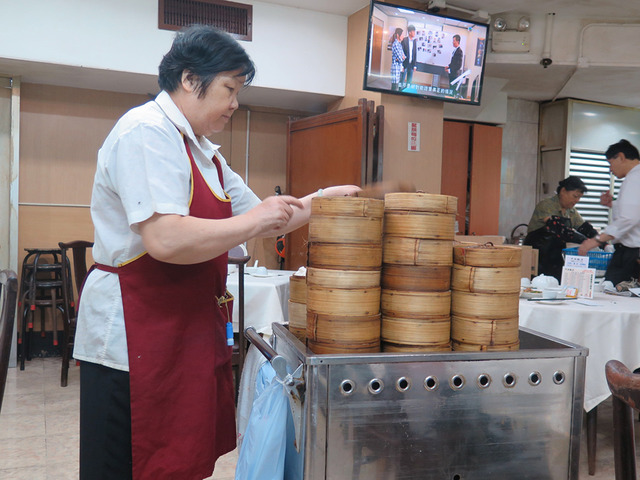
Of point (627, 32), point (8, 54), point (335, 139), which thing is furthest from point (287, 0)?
point (627, 32)

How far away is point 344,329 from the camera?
1.40 meters

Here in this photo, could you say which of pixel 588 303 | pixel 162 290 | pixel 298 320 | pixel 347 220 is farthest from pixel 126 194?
pixel 588 303

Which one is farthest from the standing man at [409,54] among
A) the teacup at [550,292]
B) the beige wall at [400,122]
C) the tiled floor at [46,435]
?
the tiled floor at [46,435]

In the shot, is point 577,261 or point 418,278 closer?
point 418,278

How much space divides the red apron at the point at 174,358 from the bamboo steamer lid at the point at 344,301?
1.01 feet

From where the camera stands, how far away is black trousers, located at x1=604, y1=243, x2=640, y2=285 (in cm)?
417

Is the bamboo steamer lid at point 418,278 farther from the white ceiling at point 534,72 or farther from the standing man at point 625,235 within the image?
the white ceiling at point 534,72

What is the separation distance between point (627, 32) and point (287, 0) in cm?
354

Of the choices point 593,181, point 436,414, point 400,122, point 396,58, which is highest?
point 396,58

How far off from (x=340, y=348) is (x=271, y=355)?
0.22 m

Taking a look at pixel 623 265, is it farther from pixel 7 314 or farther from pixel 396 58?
pixel 7 314

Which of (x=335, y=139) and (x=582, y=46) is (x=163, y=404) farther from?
(x=582, y=46)

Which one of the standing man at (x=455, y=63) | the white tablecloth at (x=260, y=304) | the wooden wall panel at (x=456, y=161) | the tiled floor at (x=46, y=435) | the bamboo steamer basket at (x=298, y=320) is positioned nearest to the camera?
the bamboo steamer basket at (x=298, y=320)

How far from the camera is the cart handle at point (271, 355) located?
134 centimetres
